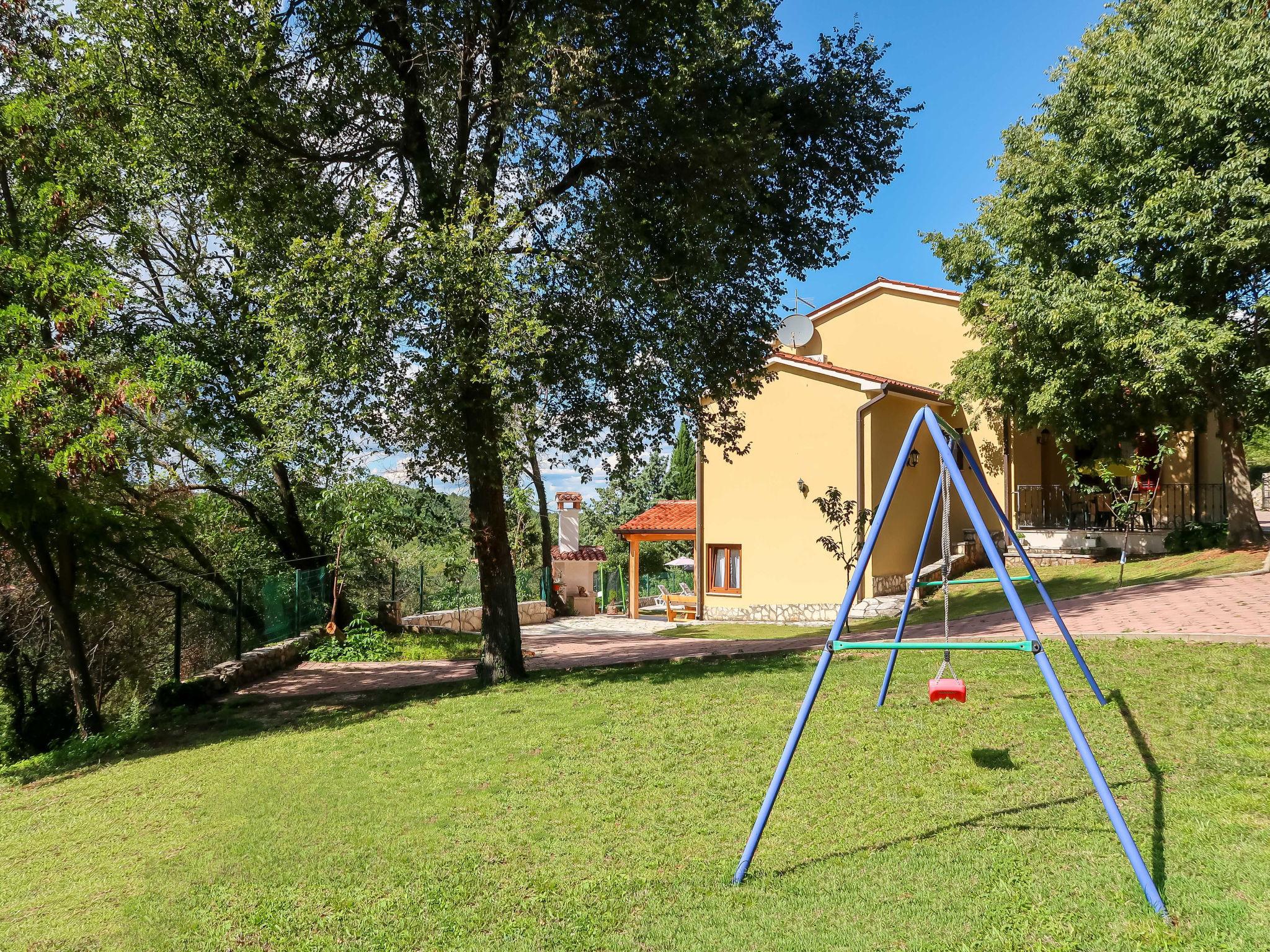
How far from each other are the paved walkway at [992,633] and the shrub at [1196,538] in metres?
4.88

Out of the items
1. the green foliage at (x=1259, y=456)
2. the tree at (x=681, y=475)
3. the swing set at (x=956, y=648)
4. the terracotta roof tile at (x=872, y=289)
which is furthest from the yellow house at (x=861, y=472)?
the tree at (x=681, y=475)

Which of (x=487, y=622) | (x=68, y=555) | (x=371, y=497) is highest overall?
(x=371, y=497)

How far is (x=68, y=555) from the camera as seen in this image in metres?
9.89

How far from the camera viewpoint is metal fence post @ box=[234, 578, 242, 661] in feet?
43.9

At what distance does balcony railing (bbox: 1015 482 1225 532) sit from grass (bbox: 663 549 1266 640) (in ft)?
8.04

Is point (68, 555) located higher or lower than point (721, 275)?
lower

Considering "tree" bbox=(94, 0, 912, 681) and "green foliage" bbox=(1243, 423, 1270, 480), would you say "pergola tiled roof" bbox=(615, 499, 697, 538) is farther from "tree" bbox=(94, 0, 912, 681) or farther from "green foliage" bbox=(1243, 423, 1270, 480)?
"green foliage" bbox=(1243, 423, 1270, 480)

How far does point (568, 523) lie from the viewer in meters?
34.8

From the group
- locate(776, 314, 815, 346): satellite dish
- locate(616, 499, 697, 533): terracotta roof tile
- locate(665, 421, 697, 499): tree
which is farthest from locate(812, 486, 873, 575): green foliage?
locate(665, 421, 697, 499): tree

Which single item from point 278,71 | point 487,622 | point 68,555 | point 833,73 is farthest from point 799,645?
point 278,71

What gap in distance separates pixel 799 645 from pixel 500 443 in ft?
21.1

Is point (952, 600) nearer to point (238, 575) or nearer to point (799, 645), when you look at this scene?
point (799, 645)

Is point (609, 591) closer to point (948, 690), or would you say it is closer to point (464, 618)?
point (464, 618)

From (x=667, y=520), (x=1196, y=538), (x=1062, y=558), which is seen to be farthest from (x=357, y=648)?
(x=1196, y=538)
